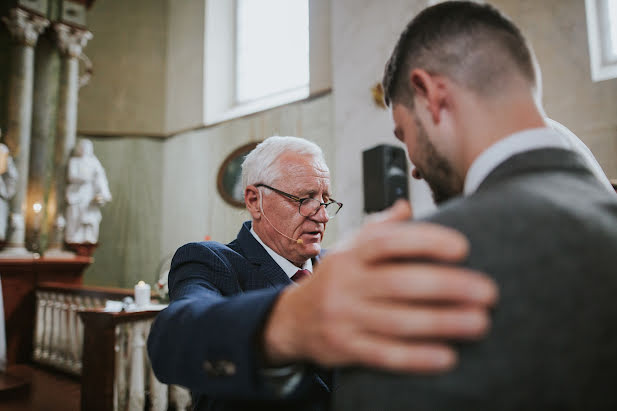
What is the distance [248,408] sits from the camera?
1159 mm

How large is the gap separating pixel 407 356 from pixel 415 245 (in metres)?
0.12

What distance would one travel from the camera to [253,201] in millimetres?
1827

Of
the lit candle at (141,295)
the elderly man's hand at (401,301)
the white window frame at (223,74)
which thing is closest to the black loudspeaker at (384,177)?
the white window frame at (223,74)

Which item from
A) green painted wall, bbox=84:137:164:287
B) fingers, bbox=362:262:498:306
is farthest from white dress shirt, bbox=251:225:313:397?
green painted wall, bbox=84:137:164:287

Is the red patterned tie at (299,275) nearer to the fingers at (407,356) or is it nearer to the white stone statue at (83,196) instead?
the fingers at (407,356)

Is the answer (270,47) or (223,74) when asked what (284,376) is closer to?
(270,47)

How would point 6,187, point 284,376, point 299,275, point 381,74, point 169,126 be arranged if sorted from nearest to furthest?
point 284,376
point 299,275
point 381,74
point 6,187
point 169,126

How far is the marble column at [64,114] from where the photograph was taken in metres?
6.82

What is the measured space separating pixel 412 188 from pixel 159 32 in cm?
683

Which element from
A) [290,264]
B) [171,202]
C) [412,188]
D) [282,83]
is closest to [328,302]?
[290,264]

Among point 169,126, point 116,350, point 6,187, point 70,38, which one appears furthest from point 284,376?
point 169,126

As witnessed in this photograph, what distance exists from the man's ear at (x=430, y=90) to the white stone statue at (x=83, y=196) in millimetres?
7038

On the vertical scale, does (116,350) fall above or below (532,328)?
below

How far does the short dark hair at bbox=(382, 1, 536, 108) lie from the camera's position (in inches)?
29.7
